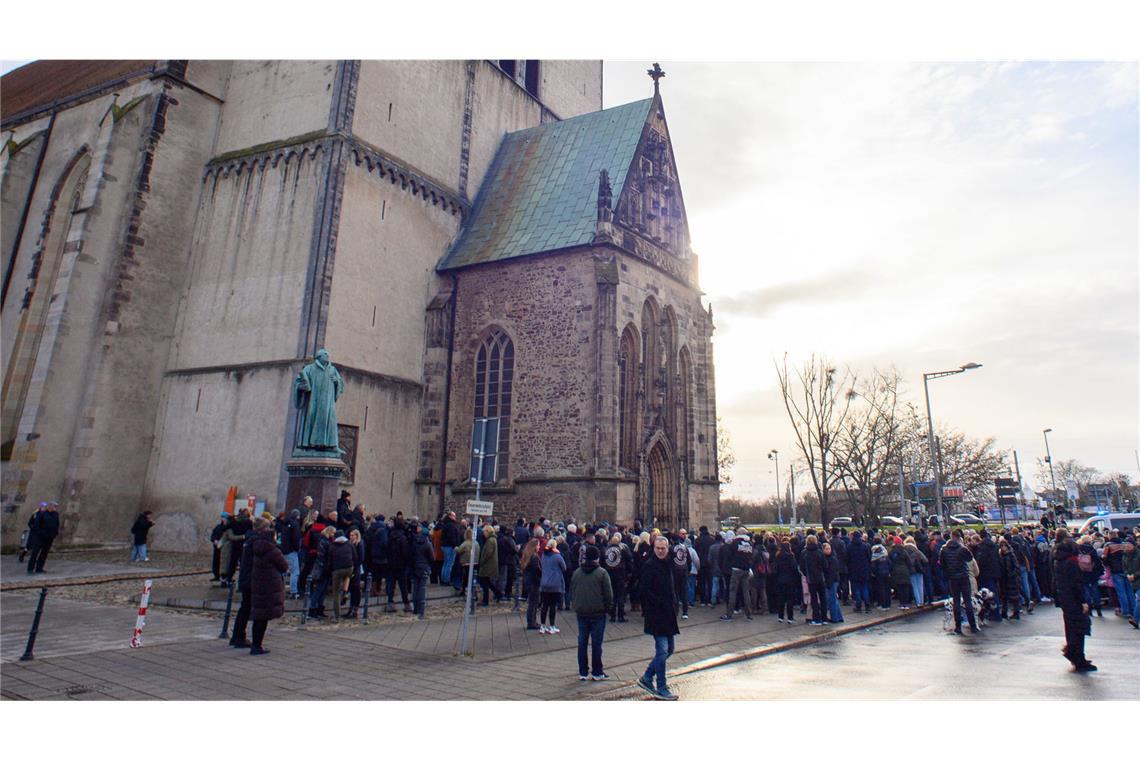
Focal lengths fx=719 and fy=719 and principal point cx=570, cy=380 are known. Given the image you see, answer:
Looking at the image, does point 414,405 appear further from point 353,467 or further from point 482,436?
point 482,436

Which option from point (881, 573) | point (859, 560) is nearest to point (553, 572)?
point (859, 560)

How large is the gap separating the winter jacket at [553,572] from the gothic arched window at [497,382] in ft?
38.7

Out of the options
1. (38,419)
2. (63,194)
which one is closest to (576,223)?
(38,419)

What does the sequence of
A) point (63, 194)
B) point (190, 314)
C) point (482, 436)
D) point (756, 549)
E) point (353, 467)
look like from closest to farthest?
point (482, 436)
point (756, 549)
point (353, 467)
point (190, 314)
point (63, 194)

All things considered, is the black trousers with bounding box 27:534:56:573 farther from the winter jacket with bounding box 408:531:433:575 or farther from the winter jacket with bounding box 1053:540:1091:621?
the winter jacket with bounding box 1053:540:1091:621

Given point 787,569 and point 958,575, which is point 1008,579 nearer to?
point 958,575

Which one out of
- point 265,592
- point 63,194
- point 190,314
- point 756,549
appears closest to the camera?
point 265,592

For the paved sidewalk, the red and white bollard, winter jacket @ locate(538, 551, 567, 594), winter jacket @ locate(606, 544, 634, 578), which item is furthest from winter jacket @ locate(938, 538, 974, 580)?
the red and white bollard

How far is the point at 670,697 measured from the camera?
7363 millimetres

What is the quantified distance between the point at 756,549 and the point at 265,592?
965 centimetres

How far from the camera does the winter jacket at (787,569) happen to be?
13.7 metres

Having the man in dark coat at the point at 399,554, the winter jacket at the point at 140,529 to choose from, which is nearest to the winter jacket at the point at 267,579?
the man in dark coat at the point at 399,554

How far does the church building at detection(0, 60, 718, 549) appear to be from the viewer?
21.2m

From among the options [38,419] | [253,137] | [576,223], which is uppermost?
[253,137]
